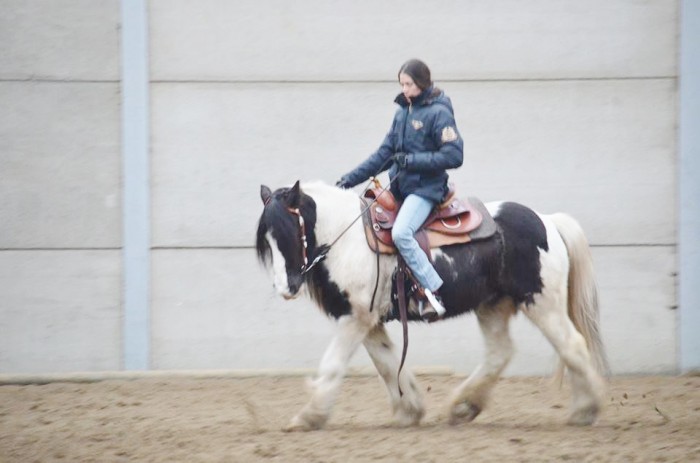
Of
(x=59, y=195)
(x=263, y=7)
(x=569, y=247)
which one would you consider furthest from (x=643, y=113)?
(x=59, y=195)

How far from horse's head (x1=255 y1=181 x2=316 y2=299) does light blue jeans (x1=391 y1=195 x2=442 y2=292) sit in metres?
0.54

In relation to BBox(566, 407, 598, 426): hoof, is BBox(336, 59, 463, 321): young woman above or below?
above

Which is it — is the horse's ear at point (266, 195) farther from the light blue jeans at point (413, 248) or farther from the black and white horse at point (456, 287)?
the light blue jeans at point (413, 248)

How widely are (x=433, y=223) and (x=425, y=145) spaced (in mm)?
498

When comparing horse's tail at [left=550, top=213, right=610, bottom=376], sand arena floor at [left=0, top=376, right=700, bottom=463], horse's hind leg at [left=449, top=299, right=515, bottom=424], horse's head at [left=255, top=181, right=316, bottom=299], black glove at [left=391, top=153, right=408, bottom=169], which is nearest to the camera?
sand arena floor at [left=0, top=376, right=700, bottom=463]

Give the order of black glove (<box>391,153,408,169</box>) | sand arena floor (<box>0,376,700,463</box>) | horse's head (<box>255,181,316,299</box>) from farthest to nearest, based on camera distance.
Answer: black glove (<box>391,153,408,169</box>)
horse's head (<box>255,181,316,299</box>)
sand arena floor (<box>0,376,700,463</box>)

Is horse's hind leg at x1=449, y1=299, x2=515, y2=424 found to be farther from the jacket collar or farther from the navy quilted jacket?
the jacket collar

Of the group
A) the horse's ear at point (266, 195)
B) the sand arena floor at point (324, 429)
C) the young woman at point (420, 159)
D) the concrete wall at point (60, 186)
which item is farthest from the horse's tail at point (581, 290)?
the concrete wall at point (60, 186)

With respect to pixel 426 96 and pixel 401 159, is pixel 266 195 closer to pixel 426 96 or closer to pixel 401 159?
pixel 401 159

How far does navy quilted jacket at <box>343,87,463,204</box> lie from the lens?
6.77 meters

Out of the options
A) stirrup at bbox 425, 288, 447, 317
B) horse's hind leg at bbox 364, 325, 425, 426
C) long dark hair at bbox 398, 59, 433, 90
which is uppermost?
long dark hair at bbox 398, 59, 433, 90

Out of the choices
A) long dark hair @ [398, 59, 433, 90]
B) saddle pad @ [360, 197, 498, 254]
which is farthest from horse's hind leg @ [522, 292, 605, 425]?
long dark hair @ [398, 59, 433, 90]

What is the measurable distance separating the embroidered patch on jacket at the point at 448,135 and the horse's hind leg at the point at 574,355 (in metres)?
1.19

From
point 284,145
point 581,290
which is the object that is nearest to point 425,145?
point 581,290
